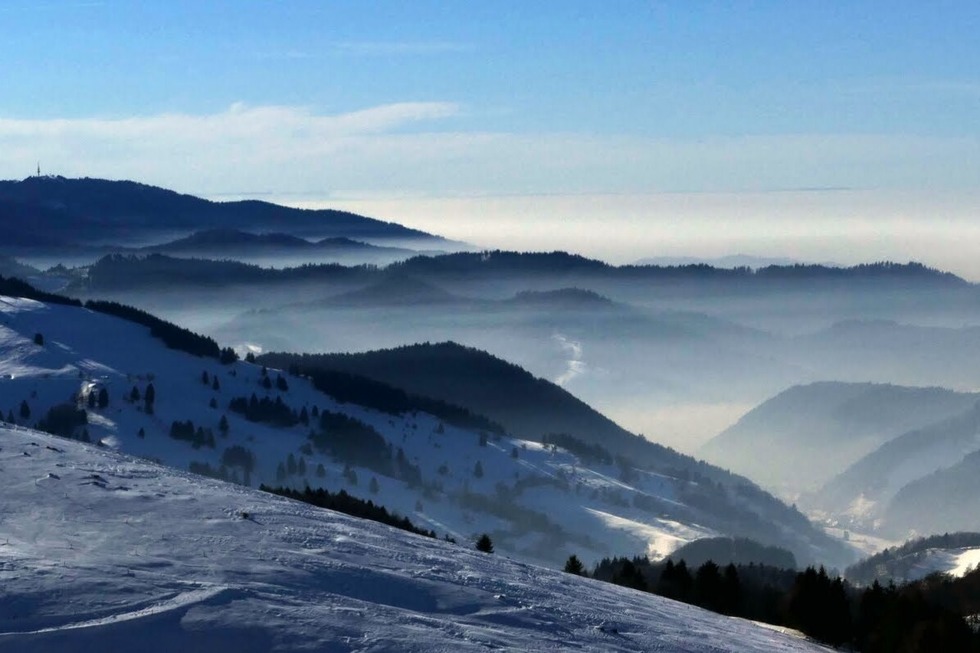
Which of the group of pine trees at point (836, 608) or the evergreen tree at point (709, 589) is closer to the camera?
the group of pine trees at point (836, 608)

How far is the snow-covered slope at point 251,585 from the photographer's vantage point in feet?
110

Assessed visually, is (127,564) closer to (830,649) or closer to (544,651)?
(544,651)

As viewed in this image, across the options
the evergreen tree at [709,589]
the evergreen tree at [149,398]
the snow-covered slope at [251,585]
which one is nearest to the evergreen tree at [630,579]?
the evergreen tree at [709,589]

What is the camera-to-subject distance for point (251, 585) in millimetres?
37656

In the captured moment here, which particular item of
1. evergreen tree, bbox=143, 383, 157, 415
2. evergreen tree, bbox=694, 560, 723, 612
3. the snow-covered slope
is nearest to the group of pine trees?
evergreen tree, bbox=694, 560, 723, 612

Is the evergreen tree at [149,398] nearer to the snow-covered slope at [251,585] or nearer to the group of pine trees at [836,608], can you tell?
the group of pine trees at [836,608]

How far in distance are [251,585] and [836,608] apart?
33.5 metres

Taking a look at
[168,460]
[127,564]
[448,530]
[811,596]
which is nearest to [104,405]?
Answer: [168,460]

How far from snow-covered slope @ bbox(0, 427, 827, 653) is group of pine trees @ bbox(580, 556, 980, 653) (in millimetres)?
4420

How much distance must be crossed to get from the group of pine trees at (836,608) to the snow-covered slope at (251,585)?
4.42 meters

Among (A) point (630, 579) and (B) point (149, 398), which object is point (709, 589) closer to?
(A) point (630, 579)

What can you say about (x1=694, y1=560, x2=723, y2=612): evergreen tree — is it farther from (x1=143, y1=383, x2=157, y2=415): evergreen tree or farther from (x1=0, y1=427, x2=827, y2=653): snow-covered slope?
(x1=143, y1=383, x2=157, y2=415): evergreen tree

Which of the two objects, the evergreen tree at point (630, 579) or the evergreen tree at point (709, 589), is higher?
the evergreen tree at point (709, 589)

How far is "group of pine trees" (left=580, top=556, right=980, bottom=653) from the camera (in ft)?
176
